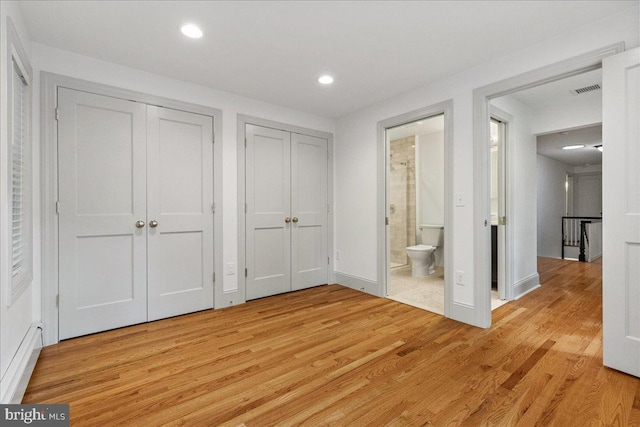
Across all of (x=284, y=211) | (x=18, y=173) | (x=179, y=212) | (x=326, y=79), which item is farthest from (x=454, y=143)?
(x=18, y=173)

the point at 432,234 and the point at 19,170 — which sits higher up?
the point at 19,170

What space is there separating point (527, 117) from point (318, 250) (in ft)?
10.8

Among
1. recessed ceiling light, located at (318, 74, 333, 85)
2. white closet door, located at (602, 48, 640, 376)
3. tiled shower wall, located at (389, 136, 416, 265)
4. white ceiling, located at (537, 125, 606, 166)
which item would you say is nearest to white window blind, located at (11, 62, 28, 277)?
recessed ceiling light, located at (318, 74, 333, 85)

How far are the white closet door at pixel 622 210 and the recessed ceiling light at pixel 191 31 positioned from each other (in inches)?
110

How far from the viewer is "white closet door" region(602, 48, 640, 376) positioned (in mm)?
1867

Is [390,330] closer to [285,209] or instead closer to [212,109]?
[285,209]

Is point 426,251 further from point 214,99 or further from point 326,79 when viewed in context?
point 214,99

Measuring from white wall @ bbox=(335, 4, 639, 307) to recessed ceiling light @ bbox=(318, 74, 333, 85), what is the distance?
0.88 m

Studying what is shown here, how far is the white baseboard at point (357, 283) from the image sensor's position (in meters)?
3.79

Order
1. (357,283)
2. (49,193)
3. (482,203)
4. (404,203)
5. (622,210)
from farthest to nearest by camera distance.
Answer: (404,203) → (357,283) → (482,203) → (49,193) → (622,210)

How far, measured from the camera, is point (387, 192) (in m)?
3.74

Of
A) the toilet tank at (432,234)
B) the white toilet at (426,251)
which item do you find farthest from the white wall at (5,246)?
the toilet tank at (432,234)

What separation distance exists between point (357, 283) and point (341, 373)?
2.09m

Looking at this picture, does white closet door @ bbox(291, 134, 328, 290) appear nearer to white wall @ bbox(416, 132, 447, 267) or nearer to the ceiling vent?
white wall @ bbox(416, 132, 447, 267)
